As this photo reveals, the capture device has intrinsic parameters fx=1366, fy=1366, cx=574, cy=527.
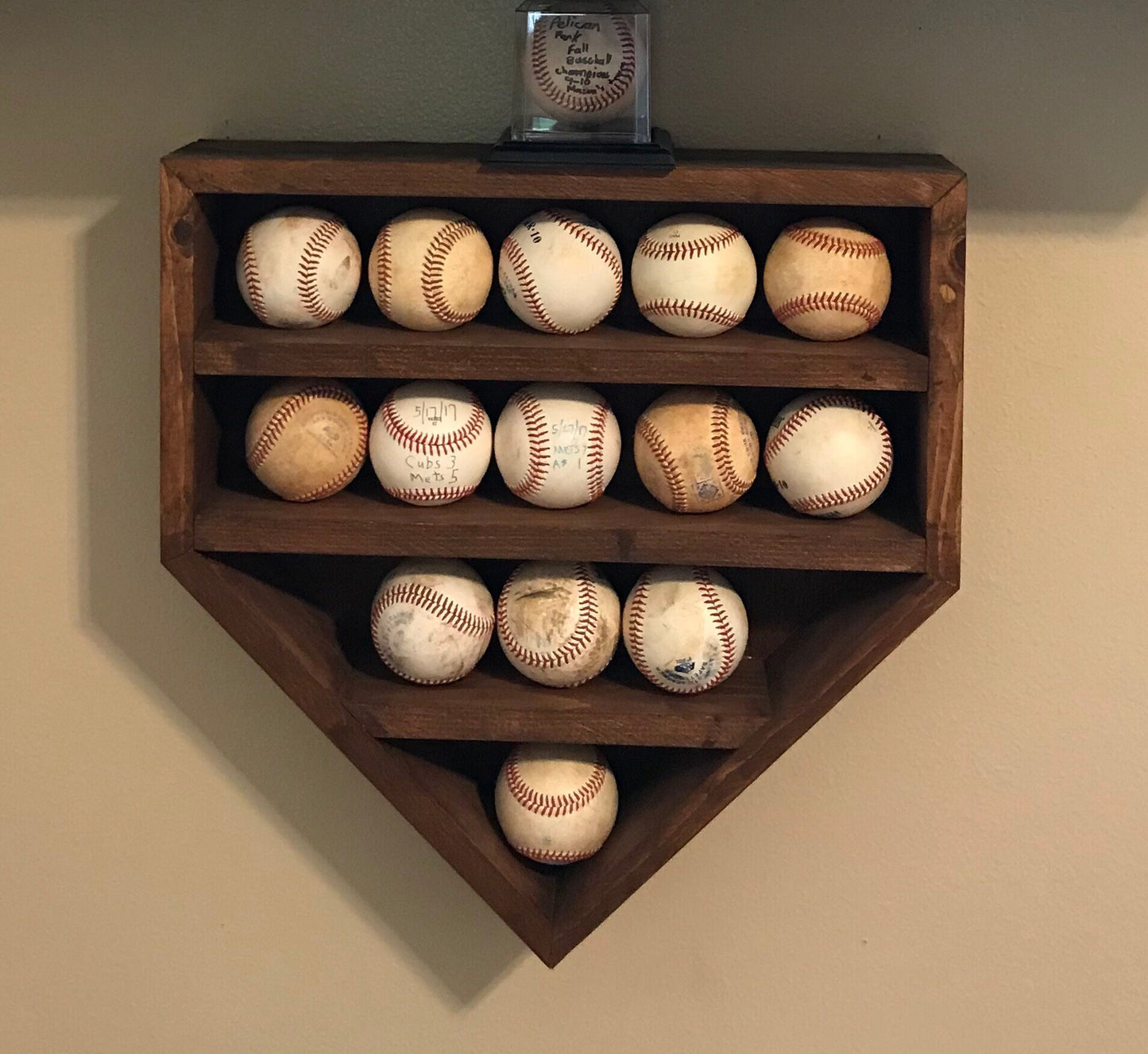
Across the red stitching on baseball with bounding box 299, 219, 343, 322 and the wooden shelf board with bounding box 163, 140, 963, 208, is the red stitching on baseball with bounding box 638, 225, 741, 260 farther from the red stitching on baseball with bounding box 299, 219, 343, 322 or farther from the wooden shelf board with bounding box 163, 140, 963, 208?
the red stitching on baseball with bounding box 299, 219, 343, 322

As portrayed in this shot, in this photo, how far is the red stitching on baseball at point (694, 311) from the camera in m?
1.09

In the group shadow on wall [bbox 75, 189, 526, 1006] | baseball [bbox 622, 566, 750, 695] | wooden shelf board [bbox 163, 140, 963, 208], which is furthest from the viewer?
shadow on wall [bbox 75, 189, 526, 1006]

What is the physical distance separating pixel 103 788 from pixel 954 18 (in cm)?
109

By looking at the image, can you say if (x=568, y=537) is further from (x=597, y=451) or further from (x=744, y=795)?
(x=744, y=795)

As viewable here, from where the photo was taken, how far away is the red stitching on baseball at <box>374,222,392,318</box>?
1098 millimetres

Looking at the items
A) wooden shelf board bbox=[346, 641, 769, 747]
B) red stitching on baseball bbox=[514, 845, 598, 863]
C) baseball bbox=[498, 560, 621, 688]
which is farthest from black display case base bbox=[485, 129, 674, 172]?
red stitching on baseball bbox=[514, 845, 598, 863]

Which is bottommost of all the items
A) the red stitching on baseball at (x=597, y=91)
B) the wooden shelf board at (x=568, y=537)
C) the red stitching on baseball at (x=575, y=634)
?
the red stitching on baseball at (x=575, y=634)

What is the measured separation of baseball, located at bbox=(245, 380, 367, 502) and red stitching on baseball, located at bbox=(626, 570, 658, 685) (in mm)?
265

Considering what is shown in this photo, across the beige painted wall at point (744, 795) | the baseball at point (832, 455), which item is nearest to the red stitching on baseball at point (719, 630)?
the baseball at point (832, 455)

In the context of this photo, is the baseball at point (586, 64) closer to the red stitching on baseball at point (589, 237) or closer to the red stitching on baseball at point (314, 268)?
the red stitching on baseball at point (589, 237)

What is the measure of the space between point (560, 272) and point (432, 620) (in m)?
0.31

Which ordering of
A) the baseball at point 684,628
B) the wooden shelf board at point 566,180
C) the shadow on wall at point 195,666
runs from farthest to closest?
1. the shadow on wall at point 195,666
2. the baseball at point 684,628
3. the wooden shelf board at point 566,180

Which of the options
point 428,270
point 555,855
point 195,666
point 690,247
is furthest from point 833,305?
point 195,666

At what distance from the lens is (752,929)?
4.51ft
